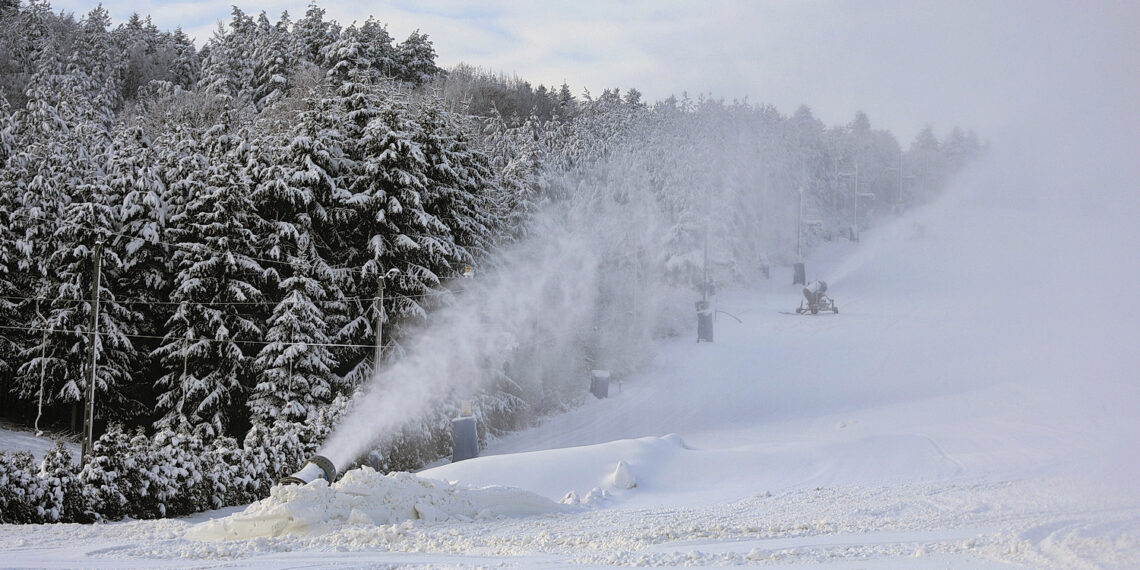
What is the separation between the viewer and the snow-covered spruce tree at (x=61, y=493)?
539 inches

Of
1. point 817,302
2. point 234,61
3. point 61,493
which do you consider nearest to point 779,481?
point 61,493

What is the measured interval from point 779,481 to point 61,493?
456 inches

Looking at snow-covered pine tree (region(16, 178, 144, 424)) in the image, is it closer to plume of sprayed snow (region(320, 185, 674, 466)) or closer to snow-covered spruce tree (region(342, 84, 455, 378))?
snow-covered spruce tree (region(342, 84, 455, 378))

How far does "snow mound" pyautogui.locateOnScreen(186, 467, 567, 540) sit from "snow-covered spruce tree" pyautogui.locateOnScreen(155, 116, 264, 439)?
13.7m

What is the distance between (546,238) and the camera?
4053 cm

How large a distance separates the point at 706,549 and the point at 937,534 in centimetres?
306

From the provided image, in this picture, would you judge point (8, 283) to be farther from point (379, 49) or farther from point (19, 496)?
point (379, 49)

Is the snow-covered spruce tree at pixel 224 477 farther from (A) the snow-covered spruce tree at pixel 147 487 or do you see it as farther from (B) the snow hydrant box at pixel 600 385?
(B) the snow hydrant box at pixel 600 385

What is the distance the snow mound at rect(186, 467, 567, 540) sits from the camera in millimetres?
11672

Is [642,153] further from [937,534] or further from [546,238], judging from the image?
[937,534]

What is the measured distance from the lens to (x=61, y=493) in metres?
13.9

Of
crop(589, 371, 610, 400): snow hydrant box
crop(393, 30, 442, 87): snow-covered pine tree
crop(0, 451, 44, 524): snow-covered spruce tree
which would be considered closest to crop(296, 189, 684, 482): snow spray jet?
crop(589, 371, 610, 400): snow hydrant box

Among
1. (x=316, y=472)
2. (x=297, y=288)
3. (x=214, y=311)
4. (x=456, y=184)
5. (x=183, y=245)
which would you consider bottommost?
(x=316, y=472)

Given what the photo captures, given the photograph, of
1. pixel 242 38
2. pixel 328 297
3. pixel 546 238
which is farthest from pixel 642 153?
pixel 328 297
